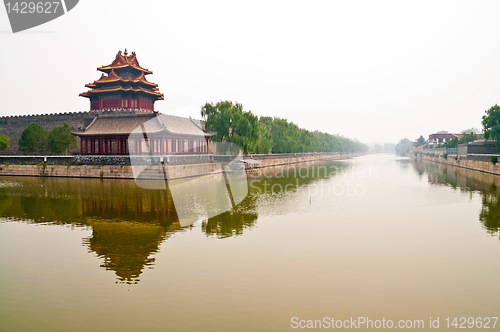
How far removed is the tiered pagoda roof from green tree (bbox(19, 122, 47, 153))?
9.03 metres

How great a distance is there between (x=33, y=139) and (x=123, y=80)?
14442 millimetres

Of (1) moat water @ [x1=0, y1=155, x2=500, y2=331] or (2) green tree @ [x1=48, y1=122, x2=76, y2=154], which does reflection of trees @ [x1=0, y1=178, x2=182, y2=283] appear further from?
(2) green tree @ [x1=48, y1=122, x2=76, y2=154]

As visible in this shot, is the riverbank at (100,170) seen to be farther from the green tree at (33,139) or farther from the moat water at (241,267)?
the moat water at (241,267)

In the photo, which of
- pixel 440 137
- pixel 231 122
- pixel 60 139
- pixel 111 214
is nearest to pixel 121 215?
pixel 111 214

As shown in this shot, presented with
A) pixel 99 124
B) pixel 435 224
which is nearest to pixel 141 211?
pixel 435 224

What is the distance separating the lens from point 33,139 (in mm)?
48906

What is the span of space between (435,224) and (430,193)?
486 inches

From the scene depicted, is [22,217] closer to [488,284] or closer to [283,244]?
[283,244]

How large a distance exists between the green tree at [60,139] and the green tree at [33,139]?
173cm

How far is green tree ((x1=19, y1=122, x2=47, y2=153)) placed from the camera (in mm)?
48969

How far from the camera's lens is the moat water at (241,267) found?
26.7 feet

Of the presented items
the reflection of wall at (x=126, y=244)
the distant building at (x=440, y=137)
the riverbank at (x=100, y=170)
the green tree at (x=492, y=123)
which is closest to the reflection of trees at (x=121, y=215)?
the reflection of wall at (x=126, y=244)

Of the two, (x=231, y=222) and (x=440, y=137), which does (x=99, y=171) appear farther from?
(x=440, y=137)

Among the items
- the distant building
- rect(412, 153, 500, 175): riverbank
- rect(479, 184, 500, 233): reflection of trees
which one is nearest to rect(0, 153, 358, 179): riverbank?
rect(479, 184, 500, 233): reflection of trees
